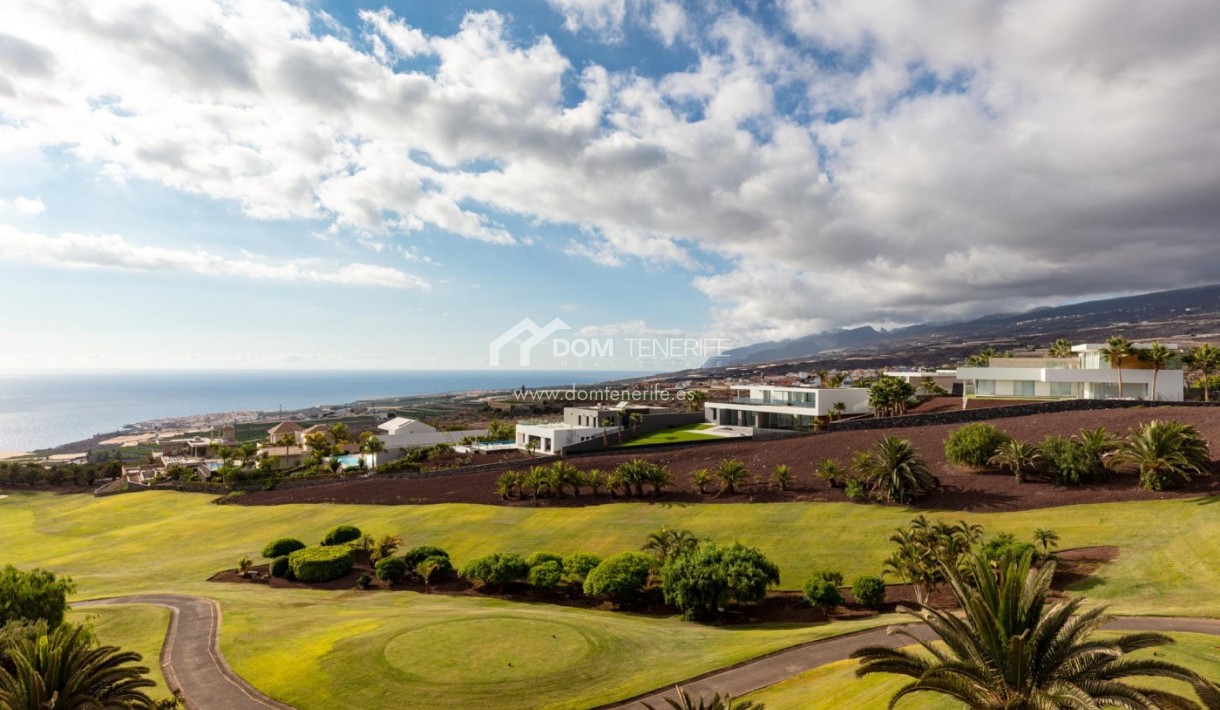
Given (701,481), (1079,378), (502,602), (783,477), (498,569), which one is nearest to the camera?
(502,602)

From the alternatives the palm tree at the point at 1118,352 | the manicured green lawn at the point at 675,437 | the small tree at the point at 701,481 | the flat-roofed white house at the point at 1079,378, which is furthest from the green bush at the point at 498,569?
the palm tree at the point at 1118,352

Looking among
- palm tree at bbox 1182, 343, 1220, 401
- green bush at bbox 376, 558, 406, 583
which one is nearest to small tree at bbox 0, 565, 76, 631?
green bush at bbox 376, 558, 406, 583

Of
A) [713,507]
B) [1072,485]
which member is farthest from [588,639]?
[1072,485]

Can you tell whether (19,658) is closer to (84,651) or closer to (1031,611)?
(84,651)

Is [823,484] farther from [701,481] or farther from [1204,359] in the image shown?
[1204,359]

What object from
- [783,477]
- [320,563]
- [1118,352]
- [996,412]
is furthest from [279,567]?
[1118,352]

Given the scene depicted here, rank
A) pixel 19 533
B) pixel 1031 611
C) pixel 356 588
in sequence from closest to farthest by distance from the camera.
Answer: pixel 1031 611 → pixel 356 588 → pixel 19 533

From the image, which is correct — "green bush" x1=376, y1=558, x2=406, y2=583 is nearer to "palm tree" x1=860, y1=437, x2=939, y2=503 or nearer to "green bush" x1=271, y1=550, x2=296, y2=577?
"green bush" x1=271, y1=550, x2=296, y2=577
